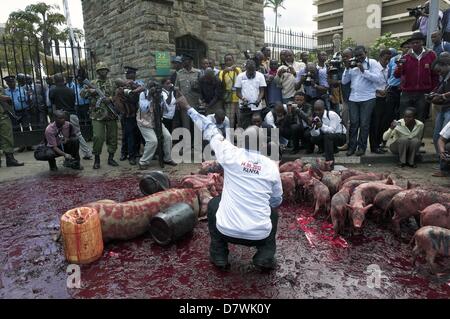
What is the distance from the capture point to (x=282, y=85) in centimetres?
886

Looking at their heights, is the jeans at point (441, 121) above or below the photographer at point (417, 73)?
below

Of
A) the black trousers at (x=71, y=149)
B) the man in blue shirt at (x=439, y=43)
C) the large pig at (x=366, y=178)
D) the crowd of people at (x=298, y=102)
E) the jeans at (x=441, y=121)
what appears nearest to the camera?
the large pig at (x=366, y=178)

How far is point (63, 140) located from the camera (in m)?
7.96

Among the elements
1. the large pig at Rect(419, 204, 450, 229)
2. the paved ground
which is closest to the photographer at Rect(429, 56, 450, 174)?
the paved ground

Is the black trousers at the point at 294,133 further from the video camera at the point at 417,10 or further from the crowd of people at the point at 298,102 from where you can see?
the video camera at the point at 417,10

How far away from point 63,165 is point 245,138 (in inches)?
246

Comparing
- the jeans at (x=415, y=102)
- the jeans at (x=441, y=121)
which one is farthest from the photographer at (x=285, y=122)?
the jeans at (x=441, y=121)

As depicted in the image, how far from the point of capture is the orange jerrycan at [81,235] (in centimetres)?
378

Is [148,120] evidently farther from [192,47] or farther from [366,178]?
[366,178]

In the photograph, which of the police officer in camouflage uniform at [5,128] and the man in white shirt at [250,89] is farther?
the man in white shirt at [250,89]

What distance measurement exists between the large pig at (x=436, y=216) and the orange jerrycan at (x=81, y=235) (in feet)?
12.2

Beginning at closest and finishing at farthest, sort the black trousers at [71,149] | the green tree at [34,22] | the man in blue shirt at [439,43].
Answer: the man in blue shirt at [439,43] → the black trousers at [71,149] → the green tree at [34,22]

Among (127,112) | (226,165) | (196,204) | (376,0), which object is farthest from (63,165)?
(376,0)

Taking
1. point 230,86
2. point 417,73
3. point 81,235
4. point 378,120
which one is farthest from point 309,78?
point 81,235
